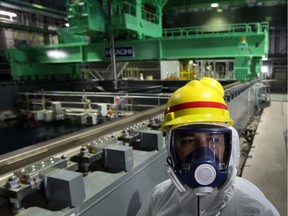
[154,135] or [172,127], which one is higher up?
[172,127]

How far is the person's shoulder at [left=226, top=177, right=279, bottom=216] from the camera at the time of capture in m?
1.00

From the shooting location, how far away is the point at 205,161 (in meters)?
1.03

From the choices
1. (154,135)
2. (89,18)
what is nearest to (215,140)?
(154,135)

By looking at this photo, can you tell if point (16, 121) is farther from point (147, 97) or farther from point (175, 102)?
point (175, 102)

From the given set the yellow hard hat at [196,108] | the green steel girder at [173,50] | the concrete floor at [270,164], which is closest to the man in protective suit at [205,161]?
the yellow hard hat at [196,108]

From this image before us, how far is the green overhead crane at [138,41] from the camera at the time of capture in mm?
6418

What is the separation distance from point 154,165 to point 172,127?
866mm

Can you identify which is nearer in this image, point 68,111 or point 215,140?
point 215,140

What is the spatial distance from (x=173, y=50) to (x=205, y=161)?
249 inches

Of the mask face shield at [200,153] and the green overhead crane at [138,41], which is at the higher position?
the green overhead crane at [138,41]

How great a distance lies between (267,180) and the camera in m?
3.94

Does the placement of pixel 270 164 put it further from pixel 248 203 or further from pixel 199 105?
pixel 199 105

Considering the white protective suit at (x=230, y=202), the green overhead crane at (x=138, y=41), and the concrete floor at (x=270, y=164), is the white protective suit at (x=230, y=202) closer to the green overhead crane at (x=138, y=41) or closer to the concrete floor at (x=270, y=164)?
the concrete floor at (x=270, y=164)

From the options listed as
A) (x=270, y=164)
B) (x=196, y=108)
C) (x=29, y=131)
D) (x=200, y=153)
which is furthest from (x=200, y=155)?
(x=29, y=131)
